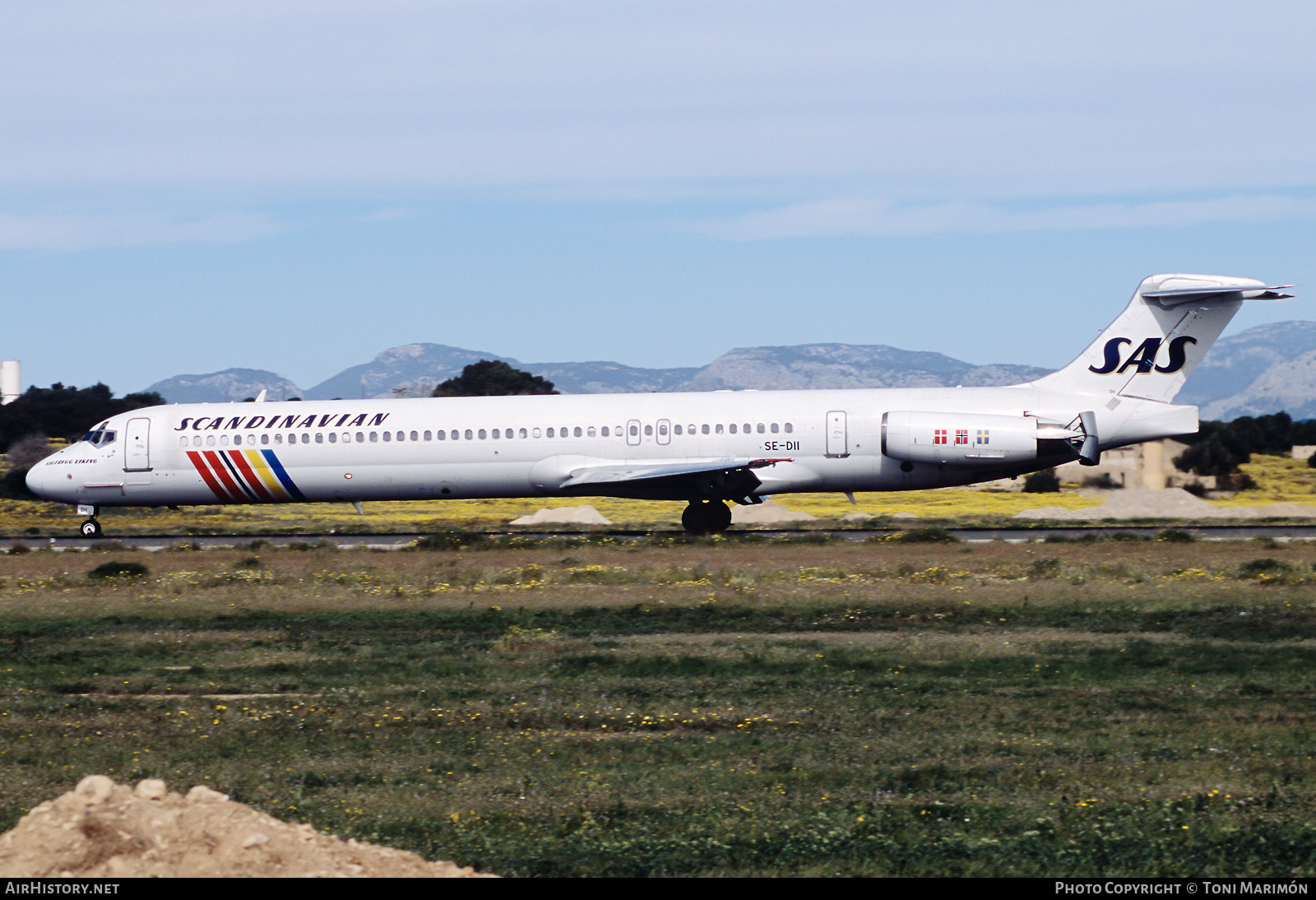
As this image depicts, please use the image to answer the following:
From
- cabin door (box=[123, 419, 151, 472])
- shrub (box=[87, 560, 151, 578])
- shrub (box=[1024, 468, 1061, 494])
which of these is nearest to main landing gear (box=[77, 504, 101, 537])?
cabin door (box=[123, 419, 151, 472])

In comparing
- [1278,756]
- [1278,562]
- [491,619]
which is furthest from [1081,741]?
[1278,562]

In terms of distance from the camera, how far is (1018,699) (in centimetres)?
1262

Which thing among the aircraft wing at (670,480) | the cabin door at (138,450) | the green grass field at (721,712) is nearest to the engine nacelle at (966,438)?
the aircraft wing at (670,480)

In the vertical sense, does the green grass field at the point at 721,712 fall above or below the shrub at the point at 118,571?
below

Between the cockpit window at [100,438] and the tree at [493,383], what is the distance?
131 ft

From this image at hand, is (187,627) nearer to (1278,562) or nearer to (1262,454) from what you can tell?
(1278,562)

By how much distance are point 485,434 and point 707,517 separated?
18.3 feet

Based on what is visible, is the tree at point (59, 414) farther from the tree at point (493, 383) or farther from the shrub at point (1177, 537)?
the shrub at point (1177, 537)

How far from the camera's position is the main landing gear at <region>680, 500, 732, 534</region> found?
1246 inches

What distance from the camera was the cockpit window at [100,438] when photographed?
3297cm

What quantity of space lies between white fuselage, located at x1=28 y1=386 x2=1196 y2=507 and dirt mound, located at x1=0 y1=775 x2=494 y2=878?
2335 centimetres

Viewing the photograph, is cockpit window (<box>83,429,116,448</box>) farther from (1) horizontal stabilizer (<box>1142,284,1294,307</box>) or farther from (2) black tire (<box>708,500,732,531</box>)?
(1) horizontal stabilizer (<box>1142,284,1294,307</box>)
